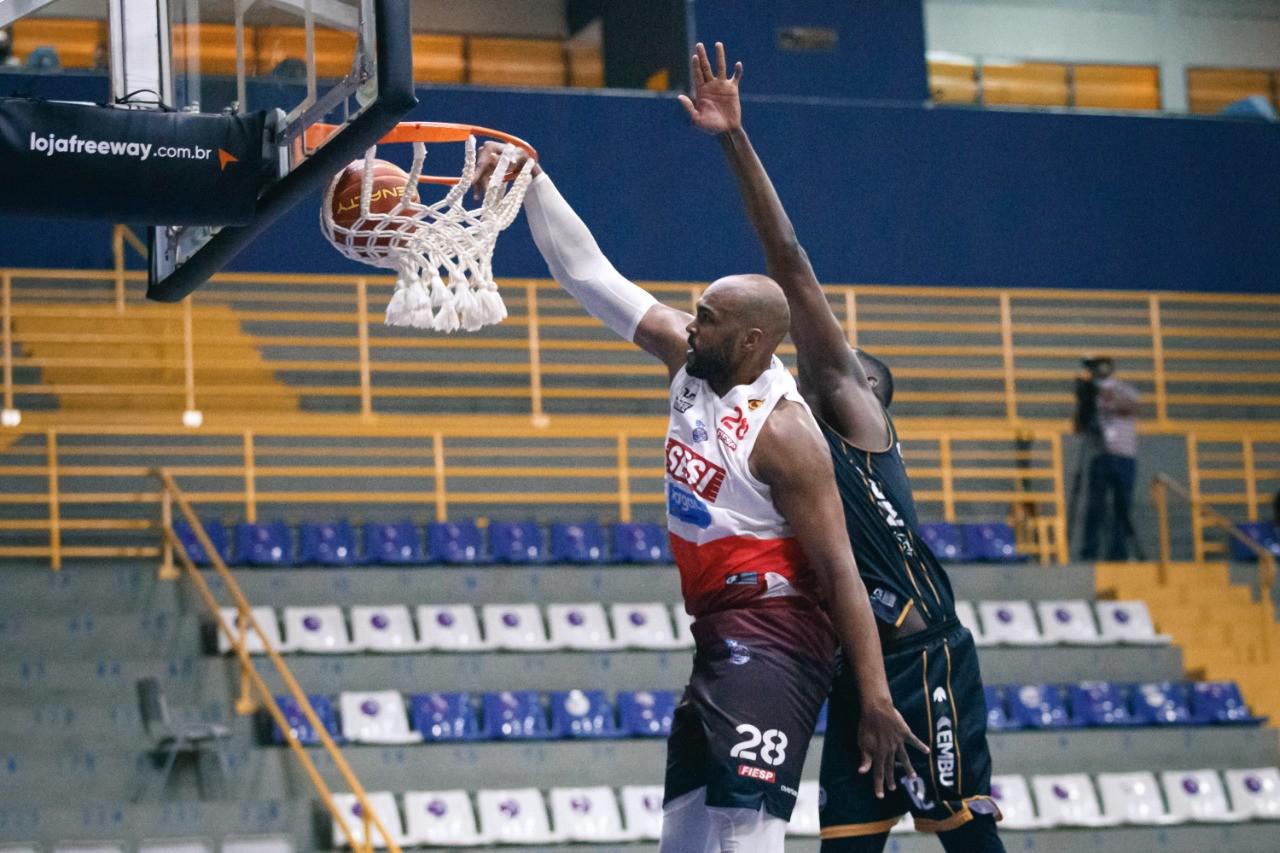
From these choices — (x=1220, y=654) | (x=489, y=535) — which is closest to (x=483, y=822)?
(x=489, y=535)

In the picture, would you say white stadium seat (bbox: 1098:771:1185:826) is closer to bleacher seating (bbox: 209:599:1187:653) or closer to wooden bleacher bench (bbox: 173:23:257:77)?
bleacher seating (bbox: 209:599:1187:653)

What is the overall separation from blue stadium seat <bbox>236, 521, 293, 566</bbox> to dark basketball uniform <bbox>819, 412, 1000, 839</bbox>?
8.36 meters

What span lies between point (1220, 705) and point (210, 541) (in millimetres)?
6865

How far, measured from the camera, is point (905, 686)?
17.7ft

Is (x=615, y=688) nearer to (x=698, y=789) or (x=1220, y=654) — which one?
(x=1220, y=654)

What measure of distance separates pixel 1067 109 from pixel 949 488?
14.8 feet

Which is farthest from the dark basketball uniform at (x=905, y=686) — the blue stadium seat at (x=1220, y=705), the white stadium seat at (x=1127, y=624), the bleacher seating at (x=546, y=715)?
the white stadium seat at (x=1127, y=624)

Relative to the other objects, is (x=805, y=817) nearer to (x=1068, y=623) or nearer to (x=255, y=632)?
(x=1068, y=623)

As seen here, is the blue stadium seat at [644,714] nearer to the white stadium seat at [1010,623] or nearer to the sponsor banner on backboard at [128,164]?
the white stadium seat at [1010,623]

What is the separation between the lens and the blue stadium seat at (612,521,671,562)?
1409cm

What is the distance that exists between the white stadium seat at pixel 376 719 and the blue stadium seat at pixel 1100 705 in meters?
4.40

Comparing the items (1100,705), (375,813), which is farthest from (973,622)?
(375,813)

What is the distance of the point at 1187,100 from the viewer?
19.7 m

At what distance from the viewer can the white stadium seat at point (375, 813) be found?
11.1 meters
